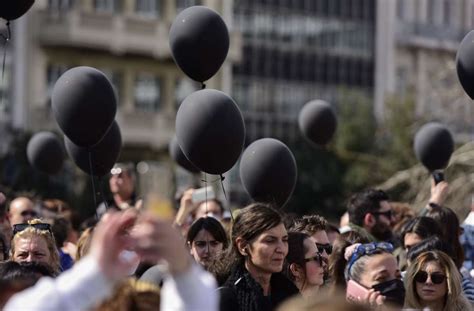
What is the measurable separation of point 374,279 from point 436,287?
0.70 metres

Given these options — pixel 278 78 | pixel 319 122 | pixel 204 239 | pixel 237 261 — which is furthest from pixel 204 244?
pixel 278 78

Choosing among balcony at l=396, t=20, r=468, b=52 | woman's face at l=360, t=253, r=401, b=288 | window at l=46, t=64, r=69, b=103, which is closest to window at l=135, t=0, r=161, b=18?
window at l=46, t=64, r=69, b=103

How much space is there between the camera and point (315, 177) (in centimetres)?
4378

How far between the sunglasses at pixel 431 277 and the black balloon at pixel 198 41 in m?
2.87

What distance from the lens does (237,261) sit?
7.07 m

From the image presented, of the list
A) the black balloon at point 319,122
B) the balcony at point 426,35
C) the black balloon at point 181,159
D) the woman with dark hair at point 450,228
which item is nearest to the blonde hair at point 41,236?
the woman with dark hair at point 450,228

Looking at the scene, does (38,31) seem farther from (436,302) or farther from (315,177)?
(436,302)

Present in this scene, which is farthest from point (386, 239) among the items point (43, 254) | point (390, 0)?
point (390, 0)

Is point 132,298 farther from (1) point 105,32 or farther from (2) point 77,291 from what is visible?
(1) point 105,32

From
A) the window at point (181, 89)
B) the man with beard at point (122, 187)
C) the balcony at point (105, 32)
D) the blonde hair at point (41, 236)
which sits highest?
the blonde hair at point (41, 236)

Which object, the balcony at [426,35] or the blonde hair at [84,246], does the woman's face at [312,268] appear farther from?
the balcony at [426,35]

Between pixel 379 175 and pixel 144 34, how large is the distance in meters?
10.9

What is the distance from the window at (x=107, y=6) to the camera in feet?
145

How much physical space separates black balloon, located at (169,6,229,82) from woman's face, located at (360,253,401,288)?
314cm
